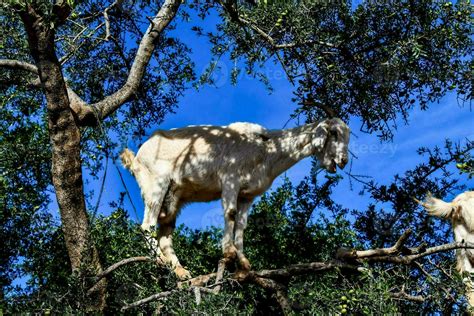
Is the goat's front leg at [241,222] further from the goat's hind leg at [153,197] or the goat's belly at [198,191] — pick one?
the goat's hind leg at [153,197]

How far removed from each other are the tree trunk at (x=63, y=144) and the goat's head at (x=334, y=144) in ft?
9.65

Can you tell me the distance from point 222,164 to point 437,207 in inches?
106

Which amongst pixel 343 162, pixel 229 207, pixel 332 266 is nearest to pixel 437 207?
pixel 343 162

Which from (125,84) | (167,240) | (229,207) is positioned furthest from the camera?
(167,240)

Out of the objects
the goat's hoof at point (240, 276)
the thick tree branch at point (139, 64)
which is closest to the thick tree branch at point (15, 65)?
the thick tree branch at point (139, 64)

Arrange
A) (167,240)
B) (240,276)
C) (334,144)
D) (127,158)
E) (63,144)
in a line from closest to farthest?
1. (240,276)
2. (63,144)
3. (334,144)
4. (167,240)
5. (127,158)

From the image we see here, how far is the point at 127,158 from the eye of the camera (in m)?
8.98

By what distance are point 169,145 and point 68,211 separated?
181 cm

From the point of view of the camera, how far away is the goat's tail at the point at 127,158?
8.96 meters

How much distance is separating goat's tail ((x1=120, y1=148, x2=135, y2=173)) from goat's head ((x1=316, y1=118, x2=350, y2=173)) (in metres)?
2.34

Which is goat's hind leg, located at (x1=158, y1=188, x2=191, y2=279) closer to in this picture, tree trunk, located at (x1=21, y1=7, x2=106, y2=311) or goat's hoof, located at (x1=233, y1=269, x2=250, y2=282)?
tree trunk, located at (x1=21, y1=7, x2=106, y2=311)

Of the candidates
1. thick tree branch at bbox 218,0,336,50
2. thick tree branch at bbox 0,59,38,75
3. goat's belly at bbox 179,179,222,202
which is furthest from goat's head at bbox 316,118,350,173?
thick tree branch at bbox 0,59,38,75

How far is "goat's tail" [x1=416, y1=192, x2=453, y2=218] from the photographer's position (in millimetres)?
8656

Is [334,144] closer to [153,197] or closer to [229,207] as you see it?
[229,207]
